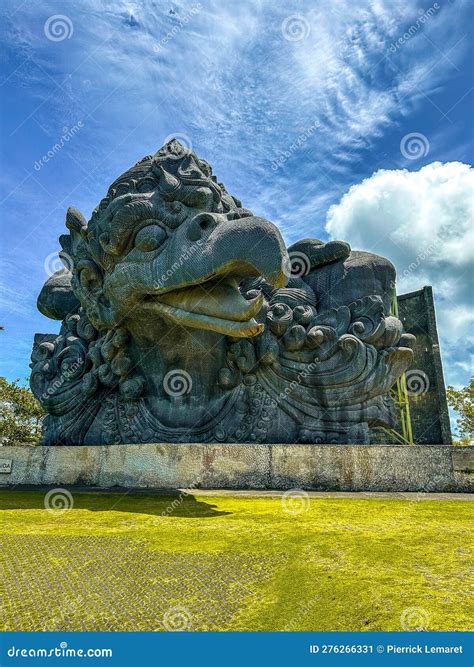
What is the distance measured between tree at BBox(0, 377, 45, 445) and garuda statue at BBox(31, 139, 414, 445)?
24.1 meters

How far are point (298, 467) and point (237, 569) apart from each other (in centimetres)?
347

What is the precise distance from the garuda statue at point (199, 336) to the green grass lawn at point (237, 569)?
9.02 feet

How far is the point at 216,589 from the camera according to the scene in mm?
2316

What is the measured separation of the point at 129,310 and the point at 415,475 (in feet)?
14.1

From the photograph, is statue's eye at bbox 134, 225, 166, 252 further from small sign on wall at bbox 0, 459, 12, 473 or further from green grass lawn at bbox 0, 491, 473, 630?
small sign on wall at bbox 0, 459, 12, 473

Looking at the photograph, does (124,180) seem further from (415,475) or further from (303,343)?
(415,475)

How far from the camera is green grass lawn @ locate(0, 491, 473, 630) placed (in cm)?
200

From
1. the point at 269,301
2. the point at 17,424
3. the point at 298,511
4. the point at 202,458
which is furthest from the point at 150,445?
the point at 17,424

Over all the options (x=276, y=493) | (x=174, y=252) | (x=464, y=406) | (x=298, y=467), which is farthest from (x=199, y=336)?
(x=464, y=406)

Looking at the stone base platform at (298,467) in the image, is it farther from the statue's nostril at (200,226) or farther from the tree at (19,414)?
the tree at (19,414)

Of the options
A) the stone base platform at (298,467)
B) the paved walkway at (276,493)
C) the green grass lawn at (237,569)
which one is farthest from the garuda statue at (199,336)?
the green grass lawn at (237,569)

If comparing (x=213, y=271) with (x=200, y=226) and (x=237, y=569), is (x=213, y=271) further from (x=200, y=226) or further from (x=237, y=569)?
(x=237, y=569)

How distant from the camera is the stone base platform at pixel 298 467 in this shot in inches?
229

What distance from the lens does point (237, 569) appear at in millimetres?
2619
